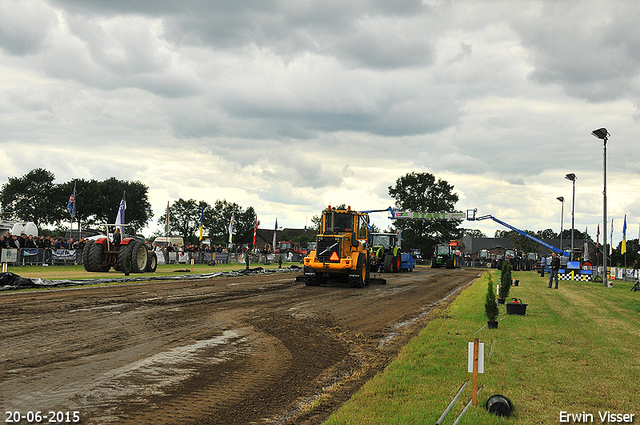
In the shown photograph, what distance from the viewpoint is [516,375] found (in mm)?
6973

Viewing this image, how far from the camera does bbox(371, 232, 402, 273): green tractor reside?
36000 millimetres

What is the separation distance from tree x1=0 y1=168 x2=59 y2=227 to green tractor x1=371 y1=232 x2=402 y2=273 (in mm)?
62668

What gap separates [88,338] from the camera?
27.4 ft

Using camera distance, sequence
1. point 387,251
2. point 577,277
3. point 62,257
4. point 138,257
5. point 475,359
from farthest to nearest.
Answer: point 387,251 < point 577,277 < point 62,257 < point 138,257 < point 475,359

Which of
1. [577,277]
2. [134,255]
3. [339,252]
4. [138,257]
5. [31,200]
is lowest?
[577,277]

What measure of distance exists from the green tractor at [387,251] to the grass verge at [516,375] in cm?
2378

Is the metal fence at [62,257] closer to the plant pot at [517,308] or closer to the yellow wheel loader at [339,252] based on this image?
the yellow wheel loader at [339,252]

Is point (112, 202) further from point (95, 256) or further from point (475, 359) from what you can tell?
point (475, 359)

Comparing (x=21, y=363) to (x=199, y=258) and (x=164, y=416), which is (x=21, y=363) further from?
(x=199, y=258)

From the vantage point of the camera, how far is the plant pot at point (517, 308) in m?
13.2

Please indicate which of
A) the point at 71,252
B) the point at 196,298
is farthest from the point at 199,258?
the point at 196,298

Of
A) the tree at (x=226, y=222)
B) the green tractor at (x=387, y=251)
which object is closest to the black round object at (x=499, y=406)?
the green tractor at (x=387, y=251)

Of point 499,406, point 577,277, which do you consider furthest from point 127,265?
point 577,277

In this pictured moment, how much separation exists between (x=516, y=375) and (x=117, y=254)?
2096cm
